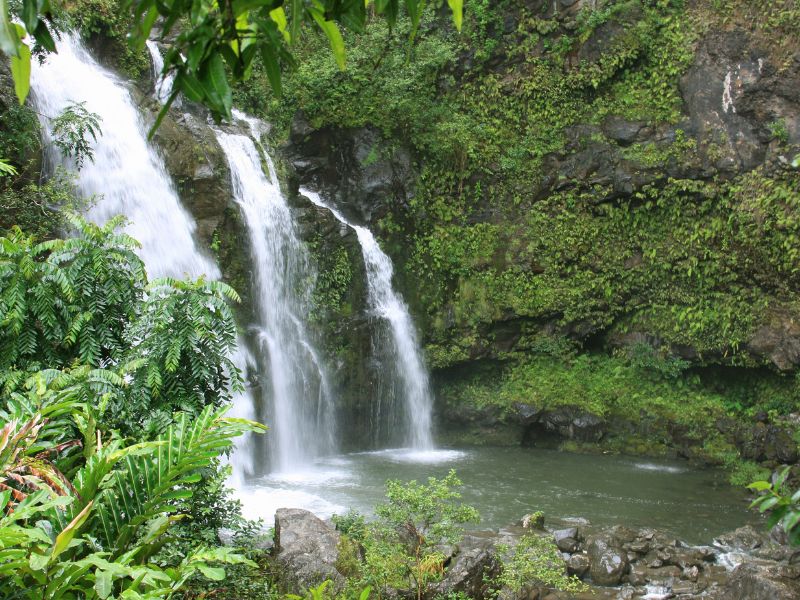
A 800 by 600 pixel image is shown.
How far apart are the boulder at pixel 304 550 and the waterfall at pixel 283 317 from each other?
5.14 m

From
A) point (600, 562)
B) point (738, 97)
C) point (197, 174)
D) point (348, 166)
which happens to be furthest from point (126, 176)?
point (738, 97)

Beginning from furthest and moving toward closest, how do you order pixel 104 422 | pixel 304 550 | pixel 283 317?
pixel 283 317
pixel 304 550
pixel 104 422

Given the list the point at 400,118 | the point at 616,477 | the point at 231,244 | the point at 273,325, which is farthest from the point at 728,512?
the point at 400,118

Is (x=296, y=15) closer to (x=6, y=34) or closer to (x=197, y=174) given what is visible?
(x=6, y=34)

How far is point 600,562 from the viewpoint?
22.9 feet

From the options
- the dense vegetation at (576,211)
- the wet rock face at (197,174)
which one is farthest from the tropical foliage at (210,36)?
the dense vegetation at (576,211)

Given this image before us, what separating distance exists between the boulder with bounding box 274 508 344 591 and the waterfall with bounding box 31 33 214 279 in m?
5.39

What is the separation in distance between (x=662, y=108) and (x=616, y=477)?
7.13 metres

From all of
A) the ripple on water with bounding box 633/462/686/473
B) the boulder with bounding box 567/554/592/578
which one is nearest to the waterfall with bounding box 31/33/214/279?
the boulder with bounding box 567/554/592/578

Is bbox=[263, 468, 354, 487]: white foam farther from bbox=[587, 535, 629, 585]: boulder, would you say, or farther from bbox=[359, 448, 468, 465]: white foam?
bbox=[587, 535, 629, 585]: boulder

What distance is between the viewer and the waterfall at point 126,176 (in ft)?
32.1

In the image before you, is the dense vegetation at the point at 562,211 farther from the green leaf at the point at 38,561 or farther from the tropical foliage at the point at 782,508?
the tropical foliage at the point at 782,508

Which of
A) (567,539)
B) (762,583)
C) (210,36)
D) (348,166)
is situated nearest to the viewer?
(210,36)

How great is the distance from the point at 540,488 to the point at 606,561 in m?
3.08
